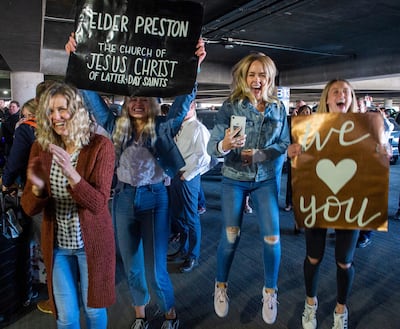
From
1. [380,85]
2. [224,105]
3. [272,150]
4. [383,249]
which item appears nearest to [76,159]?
[224,105]

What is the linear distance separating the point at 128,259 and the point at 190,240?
59.7 inches

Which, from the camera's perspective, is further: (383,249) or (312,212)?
(383,249)

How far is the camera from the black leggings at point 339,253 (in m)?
2.44

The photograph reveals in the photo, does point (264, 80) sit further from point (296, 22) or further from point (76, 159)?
point (296, 22)

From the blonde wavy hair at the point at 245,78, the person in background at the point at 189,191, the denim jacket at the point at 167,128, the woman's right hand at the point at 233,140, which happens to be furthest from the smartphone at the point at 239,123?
the person in background at the point at 189,191

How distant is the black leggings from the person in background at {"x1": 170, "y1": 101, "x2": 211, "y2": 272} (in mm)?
1573

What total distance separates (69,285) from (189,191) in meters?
2.05

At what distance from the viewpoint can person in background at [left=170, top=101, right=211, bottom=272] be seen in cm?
397

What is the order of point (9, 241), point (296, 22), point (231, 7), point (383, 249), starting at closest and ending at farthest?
point (9, 241)
point (383, 249)
point (231, 7)
point (296, 22)

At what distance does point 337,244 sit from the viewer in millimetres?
2477

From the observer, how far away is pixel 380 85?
2259 centimetres

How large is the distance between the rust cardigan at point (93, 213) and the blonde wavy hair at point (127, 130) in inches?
13.1

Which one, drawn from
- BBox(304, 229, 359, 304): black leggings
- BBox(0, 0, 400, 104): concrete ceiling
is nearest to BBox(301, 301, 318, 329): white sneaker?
BBox(304, 229, 359, 304): black leggings

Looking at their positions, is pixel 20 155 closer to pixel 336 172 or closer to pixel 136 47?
pixel 136 47
